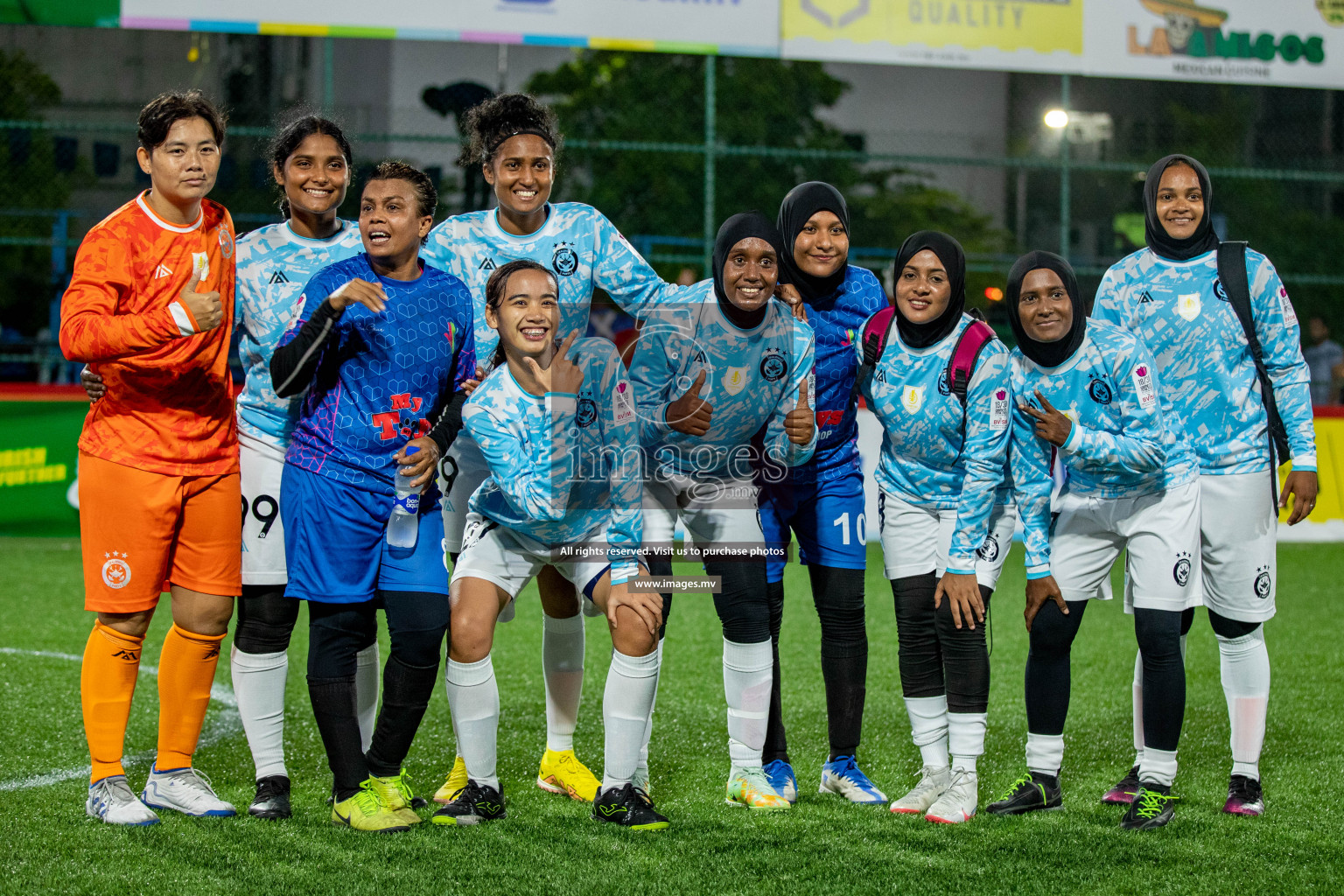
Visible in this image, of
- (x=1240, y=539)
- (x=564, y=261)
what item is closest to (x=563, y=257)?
(x=564, y=261)

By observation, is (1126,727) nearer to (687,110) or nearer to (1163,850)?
(1163,850)

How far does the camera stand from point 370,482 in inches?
155

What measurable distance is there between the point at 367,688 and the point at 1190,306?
3081mm

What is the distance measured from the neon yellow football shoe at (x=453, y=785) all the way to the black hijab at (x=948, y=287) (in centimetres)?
208

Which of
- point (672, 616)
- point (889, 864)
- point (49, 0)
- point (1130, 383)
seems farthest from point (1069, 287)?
point (49, 0)

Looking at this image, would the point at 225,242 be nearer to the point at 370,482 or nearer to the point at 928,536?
the point at 370,482

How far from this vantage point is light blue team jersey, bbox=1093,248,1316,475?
4258mm

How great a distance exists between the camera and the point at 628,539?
4066 mm

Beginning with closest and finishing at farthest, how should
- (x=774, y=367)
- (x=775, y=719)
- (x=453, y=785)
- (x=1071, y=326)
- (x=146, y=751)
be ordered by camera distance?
(x=1071, y=326)
(x=774, y=367)
(x=453, y=785)
(x=775, y=719)
(x=146, y=751)

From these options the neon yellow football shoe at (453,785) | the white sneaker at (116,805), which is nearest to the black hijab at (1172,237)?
the neon yellow football shoe at (453,785)

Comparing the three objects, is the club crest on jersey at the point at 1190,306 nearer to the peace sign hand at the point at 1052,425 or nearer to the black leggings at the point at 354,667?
the peace sign hand at the point at 1052,425

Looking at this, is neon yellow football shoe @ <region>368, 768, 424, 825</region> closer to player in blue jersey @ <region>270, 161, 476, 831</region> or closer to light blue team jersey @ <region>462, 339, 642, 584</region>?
player in blue jersey @ <region>270, 161, 476, 831</region>

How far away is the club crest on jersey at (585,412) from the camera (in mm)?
4066

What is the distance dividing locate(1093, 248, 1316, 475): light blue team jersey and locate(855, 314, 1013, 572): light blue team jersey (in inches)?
23.8
